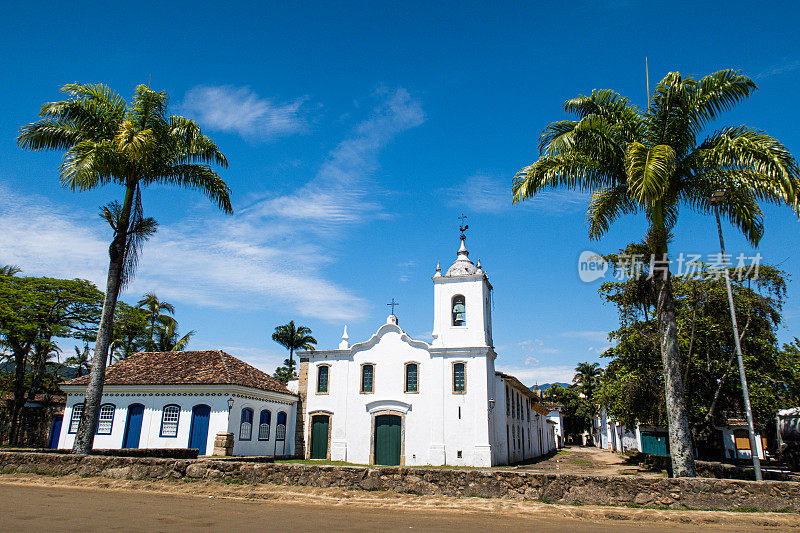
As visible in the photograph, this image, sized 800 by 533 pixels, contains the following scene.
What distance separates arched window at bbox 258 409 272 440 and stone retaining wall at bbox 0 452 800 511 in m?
13.8

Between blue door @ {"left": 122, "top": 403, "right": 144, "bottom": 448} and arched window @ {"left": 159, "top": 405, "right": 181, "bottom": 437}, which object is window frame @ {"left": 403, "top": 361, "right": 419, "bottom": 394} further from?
blue door @ {"left": 122, "top": 403, "right": 144, "bottom": 448}

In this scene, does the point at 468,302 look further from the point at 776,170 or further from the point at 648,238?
the point at 776,170

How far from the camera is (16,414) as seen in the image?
1261 inches

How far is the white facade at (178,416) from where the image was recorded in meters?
25.3

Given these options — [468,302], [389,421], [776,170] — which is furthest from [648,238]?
[389,421]

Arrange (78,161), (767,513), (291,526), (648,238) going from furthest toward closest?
(78,161) < (648,238) < (767,513) < (291,526)

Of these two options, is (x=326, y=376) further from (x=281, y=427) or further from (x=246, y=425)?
(x=246, y=425)

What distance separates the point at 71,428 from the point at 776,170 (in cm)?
Answer: 3224

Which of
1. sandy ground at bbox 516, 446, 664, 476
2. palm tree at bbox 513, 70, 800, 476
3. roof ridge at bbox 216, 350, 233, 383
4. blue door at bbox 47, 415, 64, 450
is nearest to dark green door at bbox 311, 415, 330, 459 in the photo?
roof ridge at bbox 216, 350, 233, 383

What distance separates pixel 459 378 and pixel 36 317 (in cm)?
2669

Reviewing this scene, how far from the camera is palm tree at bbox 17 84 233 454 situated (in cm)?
1533

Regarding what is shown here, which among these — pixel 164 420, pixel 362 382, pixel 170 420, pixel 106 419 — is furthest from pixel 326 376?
pixel 106 419

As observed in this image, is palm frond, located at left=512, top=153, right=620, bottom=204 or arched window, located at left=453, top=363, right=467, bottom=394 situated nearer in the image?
palm frond, located at left=512, top=153, right=620, bottom=204

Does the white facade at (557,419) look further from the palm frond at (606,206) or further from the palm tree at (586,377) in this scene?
the palm frond at (606,206)
